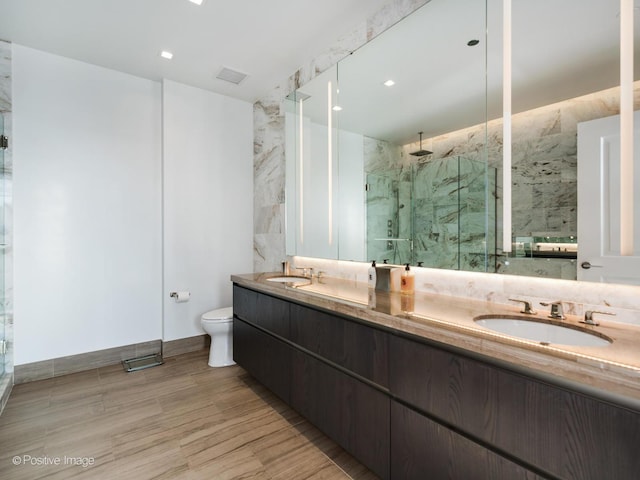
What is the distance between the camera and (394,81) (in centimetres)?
212

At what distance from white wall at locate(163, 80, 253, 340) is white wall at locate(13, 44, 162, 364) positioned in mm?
161

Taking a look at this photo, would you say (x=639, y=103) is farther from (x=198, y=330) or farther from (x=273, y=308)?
(x=198, y=330)

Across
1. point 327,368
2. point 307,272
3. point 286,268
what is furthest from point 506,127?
point 286,268

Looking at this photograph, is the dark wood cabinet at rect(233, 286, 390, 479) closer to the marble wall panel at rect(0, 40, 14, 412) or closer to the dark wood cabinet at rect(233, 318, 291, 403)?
the dark wood cabinet at rect(233, 318, 291, 403)

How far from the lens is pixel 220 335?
9.84 feet

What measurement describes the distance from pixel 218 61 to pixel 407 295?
2.58 metres

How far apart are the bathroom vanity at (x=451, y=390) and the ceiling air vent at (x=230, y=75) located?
87.9 inches

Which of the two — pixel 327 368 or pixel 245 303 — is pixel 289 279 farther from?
pixel 327 368

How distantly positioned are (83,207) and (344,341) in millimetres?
2721

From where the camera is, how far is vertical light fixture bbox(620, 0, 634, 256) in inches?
45.1

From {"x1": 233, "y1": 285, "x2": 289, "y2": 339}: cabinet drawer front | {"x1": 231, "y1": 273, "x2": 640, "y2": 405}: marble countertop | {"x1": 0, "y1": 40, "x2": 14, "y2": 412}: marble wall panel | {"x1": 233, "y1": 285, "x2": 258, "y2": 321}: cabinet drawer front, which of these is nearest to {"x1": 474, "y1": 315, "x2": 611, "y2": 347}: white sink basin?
{"x1": 231, "y1": 273, "x2": 640, "y2": 405}: marble countertop

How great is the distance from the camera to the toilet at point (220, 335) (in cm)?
289

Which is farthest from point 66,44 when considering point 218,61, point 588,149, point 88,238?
point 588,149

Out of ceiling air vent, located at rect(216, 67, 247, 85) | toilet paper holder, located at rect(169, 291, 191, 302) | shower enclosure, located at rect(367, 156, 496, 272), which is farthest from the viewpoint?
toilet paper holder, located at rect(169, 291, 191, 302)
